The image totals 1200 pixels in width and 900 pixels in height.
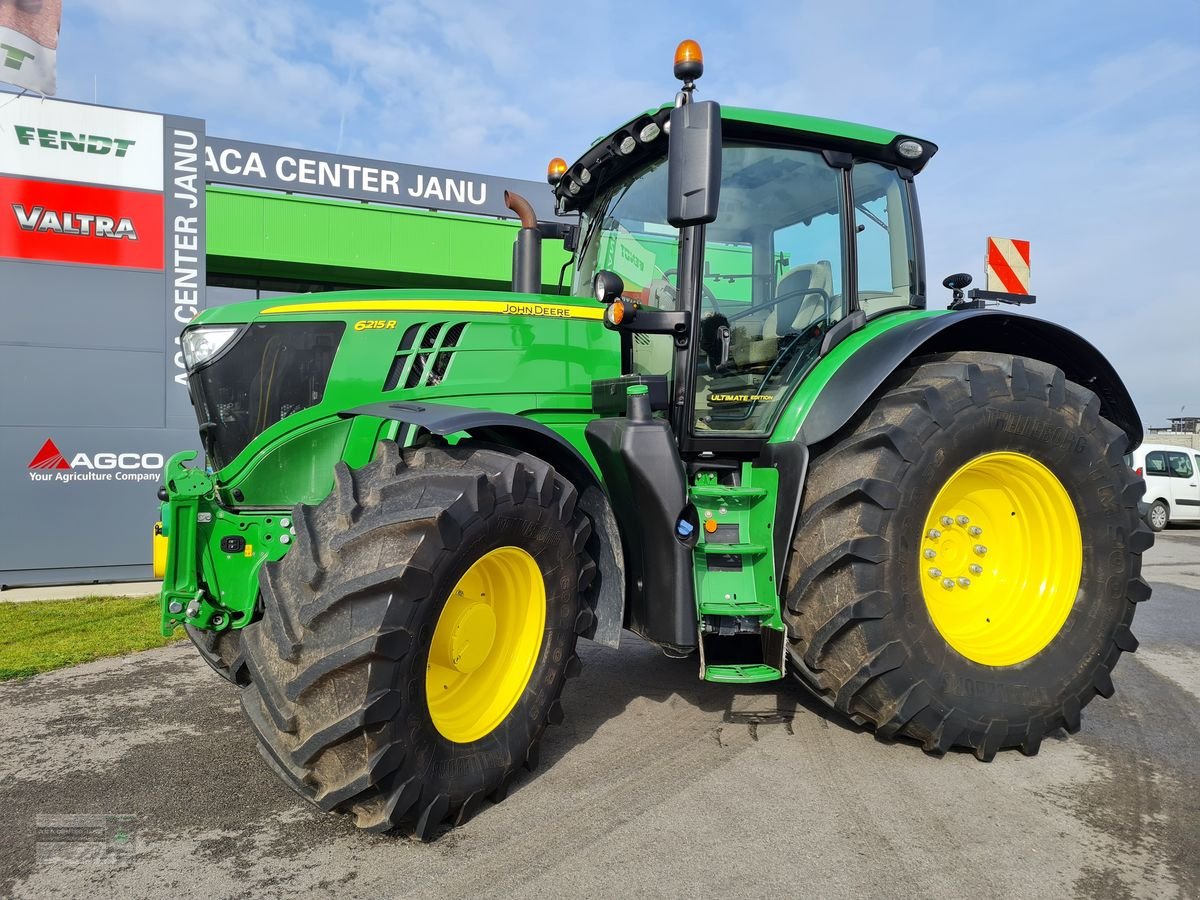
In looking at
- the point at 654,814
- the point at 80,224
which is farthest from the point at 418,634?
the point at 80,224

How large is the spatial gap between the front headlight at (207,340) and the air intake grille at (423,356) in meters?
0.69

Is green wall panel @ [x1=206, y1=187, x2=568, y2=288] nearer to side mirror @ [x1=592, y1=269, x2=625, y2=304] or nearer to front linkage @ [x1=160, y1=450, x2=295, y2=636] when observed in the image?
side mirror @ [x1=592, y1=269, x2=625, y2=304]

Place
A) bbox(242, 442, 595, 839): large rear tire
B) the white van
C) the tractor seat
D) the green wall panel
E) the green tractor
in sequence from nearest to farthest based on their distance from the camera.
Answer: bbox(242, 442, 595, 839): large rear tire < the green tractor < the tractor seat < the green wall panel < the white van

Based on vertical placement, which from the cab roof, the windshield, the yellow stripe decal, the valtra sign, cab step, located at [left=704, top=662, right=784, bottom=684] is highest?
the valtra sign

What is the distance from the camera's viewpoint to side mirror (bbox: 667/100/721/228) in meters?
3.00

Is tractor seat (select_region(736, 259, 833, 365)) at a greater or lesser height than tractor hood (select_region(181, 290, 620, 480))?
greater

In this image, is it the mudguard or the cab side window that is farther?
the cab side window

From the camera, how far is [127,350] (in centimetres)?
802

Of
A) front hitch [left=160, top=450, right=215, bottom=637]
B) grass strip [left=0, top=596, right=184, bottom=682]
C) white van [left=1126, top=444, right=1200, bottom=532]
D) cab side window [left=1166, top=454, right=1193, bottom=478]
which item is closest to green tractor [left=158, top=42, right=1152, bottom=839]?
front hitch [left=160, top=450, right=215, bottom=637]

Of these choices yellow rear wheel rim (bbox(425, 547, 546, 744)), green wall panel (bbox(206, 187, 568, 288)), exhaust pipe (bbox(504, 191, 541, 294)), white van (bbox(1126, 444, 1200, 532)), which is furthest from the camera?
white van (bbox(1126, 444, 1200, 532))

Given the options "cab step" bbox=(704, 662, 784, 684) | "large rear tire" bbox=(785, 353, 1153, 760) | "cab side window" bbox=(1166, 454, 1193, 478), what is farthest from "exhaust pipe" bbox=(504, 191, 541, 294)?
"cab side window" bbox=(1166, 454, 1193, 478)

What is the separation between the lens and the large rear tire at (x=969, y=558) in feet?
10.5

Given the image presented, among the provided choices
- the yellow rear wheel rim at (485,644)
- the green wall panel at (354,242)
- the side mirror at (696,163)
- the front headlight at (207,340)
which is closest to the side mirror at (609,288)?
the side mirror at (696,163)

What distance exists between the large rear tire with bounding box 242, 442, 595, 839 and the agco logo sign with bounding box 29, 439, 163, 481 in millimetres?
6297
